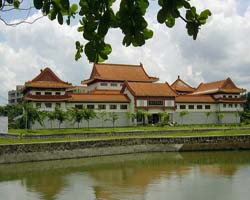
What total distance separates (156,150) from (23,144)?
28.9 ft

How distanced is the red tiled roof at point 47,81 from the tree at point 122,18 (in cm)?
3333

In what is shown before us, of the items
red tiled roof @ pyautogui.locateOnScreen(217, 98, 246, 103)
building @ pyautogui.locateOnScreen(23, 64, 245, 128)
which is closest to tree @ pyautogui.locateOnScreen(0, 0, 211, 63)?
building @ pyautogui.locateOnScreen(23, 64, 245, 128)

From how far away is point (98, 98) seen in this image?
3703 centimetres

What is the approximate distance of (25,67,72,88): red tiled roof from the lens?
1373 inches

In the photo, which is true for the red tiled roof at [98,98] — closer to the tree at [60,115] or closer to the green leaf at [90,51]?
the tree at [60,115]

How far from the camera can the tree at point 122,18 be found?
6.23 feet

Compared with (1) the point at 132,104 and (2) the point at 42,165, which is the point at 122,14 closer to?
(2) the point at 42,165

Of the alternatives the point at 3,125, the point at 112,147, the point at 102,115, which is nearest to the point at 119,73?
the point at 102,115

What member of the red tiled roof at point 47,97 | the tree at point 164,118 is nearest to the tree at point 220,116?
the tree at point 164,118

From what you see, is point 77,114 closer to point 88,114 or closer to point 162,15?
point 88,114

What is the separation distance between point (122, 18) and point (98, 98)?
35159 millimetres

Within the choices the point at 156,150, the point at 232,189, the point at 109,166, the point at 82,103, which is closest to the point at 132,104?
the point at 82,103

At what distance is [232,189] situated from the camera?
14.4 meters

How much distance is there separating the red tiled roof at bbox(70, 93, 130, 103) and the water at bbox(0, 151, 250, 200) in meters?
13.5
